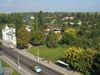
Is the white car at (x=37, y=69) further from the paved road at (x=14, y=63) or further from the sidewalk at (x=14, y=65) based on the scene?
the sidewalk at (x=14, y=65)

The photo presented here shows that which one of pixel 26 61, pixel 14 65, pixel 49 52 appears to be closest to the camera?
pixel 14 65

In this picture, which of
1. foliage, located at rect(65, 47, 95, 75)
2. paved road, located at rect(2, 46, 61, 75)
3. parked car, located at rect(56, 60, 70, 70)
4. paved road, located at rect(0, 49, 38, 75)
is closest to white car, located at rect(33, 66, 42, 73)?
paved road, located at rect(2, 46, 61, 75)

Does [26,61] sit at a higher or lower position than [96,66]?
lower

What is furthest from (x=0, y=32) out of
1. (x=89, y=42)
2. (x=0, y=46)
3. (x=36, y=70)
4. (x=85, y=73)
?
(x=85, y=73)

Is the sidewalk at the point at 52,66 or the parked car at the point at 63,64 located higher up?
the parked car at the point at 63,64

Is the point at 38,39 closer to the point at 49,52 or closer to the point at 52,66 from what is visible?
the point at 49,52

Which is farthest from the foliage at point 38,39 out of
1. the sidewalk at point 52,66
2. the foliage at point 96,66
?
the foliage at point 96,66

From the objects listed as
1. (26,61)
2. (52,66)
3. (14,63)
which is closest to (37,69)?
(52,66)
